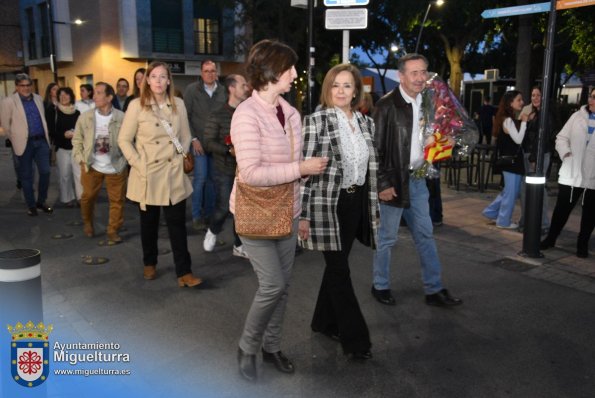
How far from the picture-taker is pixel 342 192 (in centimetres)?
363

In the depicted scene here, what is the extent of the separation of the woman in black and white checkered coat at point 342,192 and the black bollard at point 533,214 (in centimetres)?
293

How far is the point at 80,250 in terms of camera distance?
255 inches

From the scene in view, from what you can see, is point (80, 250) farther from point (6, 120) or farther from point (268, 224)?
point (268, 224)

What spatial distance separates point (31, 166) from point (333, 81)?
6686 millimetres

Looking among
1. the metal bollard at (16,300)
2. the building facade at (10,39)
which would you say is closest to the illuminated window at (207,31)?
the building facade at (10,39)

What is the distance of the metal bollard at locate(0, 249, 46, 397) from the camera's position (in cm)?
273

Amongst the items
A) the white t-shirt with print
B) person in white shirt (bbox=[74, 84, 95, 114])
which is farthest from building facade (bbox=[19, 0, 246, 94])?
the white t-shirt with print

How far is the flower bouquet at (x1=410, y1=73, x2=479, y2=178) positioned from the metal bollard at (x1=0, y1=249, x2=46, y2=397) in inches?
112

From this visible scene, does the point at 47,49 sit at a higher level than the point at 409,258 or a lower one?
higher

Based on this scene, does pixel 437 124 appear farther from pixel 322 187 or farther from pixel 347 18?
pixel 347 18

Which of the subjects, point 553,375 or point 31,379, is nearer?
point 31,379

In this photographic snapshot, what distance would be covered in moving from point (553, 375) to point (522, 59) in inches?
495

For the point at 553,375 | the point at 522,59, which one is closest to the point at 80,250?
the point at 553,375

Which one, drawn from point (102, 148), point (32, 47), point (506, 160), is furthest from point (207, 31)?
point (506, 160)
